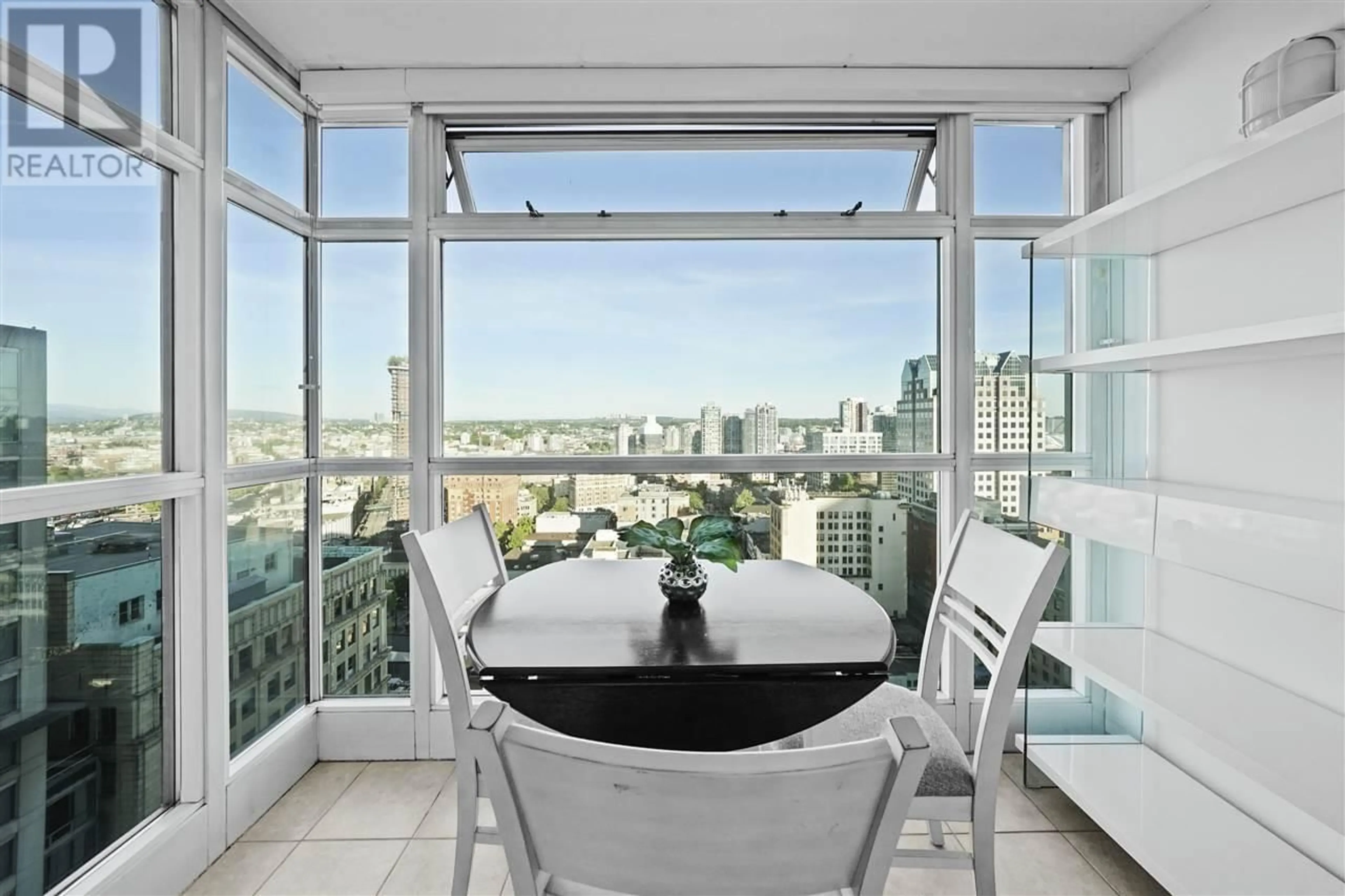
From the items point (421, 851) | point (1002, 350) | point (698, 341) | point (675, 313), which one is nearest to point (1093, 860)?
point (1002, 350)

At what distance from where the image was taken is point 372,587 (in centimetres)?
258

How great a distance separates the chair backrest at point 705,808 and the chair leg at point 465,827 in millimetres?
954

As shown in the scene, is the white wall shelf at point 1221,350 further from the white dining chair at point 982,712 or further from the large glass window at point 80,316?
the large glass window at point 80,316

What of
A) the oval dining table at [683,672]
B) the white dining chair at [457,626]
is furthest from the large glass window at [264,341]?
the oval dining table at [683,672]

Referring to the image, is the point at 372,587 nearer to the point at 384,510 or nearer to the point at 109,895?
the point at 384,510

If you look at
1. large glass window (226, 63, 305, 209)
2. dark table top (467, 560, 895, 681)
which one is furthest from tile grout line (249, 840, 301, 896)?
large glass window (226, 63, 305, 209)

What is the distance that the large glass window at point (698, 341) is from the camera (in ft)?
8.46

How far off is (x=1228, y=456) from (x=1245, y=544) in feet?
2.08

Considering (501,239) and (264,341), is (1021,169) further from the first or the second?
(264,341)

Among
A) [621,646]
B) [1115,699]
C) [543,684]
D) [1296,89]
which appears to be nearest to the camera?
[543,684]

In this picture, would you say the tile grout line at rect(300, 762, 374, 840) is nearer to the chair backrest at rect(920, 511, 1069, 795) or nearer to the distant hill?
the distant hill

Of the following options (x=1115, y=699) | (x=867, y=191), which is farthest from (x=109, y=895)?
(x=867, y=191)

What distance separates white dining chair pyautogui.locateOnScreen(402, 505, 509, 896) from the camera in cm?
149

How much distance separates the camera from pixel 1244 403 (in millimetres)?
1860
